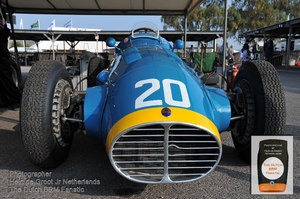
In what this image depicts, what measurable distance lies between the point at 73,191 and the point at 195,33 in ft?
56.9

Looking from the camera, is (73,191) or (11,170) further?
(11,170)

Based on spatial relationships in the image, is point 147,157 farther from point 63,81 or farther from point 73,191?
point 63,81

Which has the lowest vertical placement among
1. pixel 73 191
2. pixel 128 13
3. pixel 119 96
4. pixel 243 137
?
pixel 73 191

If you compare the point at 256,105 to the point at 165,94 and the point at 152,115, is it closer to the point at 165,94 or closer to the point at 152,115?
the point at 165,94

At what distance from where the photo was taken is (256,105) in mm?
2996

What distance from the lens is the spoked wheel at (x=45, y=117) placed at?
2705 mm

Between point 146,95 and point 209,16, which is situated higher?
point 209,16

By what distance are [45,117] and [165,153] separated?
1.32 m

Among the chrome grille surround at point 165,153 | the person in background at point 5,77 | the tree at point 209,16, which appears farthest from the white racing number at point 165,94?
the tree at point 209,16

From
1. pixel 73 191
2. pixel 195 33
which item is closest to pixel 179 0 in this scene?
pixel 73 191

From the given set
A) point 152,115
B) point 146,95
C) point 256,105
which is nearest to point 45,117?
point 146,95

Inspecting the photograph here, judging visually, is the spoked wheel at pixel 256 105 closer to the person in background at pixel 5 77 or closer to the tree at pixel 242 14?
the person in background at pixel 5 77

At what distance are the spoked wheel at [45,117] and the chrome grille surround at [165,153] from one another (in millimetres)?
916

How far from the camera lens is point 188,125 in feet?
6.93
